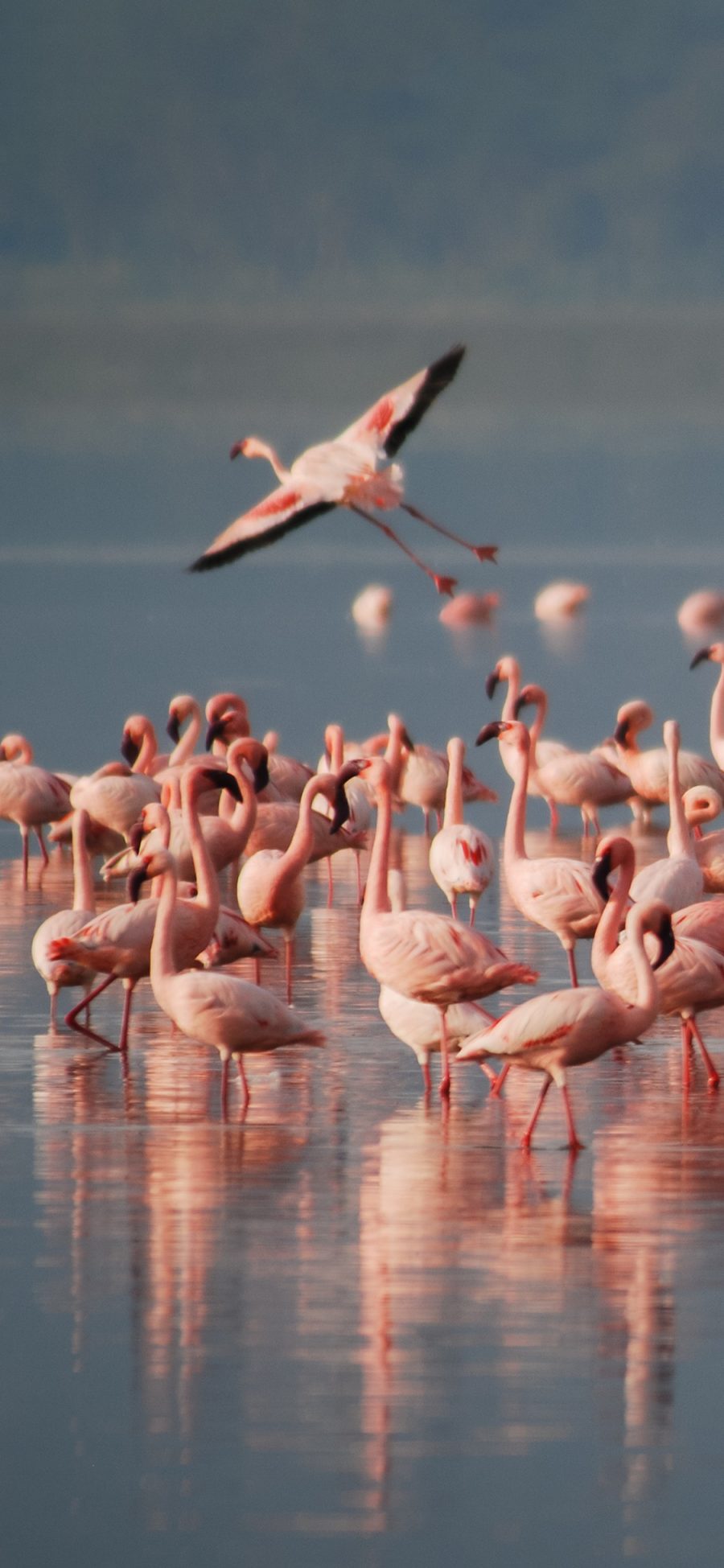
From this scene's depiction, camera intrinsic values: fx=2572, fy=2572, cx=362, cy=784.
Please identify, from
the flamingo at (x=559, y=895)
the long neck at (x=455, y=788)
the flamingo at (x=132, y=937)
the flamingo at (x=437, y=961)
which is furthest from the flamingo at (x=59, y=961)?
the long neck at (x=455, y=788)

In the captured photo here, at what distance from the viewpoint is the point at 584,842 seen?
1465 centimetres

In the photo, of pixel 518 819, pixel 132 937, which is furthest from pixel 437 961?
pixel 518 819

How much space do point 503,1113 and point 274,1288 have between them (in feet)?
6.39

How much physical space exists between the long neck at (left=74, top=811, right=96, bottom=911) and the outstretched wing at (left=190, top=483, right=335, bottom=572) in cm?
518

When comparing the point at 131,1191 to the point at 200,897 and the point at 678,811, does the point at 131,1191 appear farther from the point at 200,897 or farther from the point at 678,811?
the point at 678,811

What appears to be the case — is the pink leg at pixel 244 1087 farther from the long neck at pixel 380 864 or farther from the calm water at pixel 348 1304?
the long neck at pixel 380 864

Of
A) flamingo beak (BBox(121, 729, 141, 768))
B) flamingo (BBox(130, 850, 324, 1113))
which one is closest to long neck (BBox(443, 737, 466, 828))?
flamingo beak (BBox(121, 729, 141, 768))

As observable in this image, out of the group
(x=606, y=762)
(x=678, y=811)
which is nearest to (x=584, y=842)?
(x=606, y=762)

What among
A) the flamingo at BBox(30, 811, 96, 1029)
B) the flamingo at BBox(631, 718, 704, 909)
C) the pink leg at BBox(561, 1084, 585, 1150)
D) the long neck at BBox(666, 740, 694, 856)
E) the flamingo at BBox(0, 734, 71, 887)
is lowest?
Result: the pink leg at BBox(561, 1084, 585, 1150)

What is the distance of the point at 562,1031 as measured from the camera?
6844mm

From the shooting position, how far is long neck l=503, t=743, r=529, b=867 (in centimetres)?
979

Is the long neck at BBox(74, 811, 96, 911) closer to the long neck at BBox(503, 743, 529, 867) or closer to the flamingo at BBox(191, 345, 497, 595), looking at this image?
the long neck at BBox(503, 743, 529, 867)

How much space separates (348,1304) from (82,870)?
4271mm

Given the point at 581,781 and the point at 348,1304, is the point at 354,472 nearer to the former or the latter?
the point at 581,781
